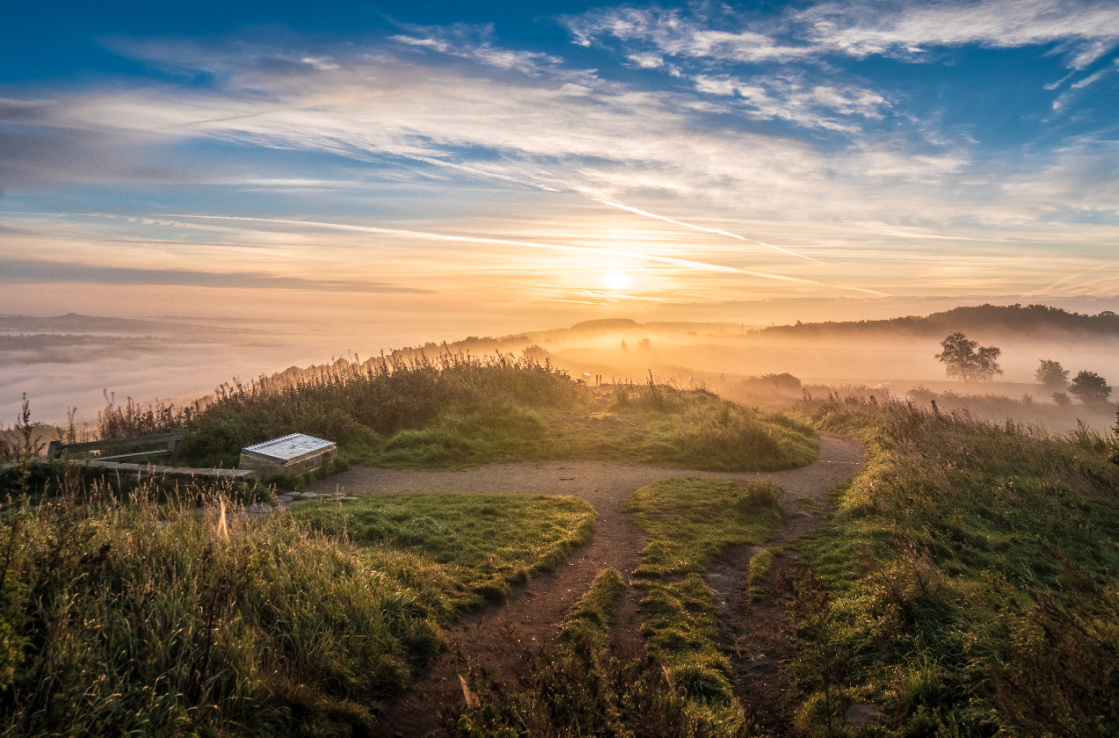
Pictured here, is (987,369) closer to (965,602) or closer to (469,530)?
(965,602)

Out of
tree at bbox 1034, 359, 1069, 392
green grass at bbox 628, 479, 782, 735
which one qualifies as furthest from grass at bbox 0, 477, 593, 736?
tree at bbox 1034, 359, 1069, 392

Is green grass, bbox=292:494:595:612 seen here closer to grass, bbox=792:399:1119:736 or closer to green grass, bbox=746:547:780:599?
green grass, bbox=746:547:780:599

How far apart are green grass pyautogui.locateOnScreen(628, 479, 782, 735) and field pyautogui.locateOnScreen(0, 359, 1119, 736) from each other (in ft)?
0.16

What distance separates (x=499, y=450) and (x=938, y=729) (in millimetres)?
A: 12999

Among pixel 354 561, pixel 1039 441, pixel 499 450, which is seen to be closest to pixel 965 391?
pixel 1039 441

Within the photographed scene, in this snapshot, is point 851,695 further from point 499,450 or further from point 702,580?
point 499,450

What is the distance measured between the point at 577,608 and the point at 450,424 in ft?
36.7

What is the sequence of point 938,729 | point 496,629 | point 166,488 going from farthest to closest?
1. point 166,488
2. point 496,629
3. point 938,729

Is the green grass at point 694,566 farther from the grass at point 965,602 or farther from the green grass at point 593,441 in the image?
the green grass at point 593,441

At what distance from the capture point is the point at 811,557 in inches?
377

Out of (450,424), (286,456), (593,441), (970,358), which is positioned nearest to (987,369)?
(970,358)

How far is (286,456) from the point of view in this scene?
13156mm

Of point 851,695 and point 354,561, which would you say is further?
point 354,561

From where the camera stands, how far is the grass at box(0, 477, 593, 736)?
161 inches
